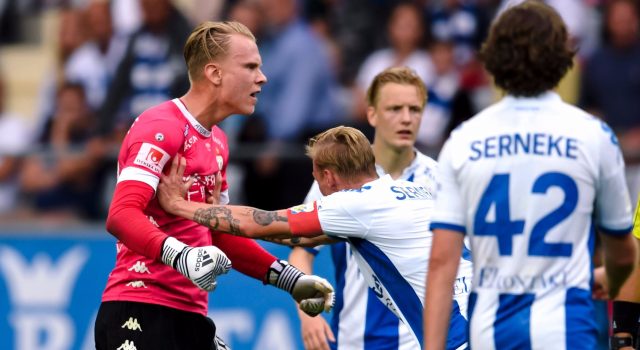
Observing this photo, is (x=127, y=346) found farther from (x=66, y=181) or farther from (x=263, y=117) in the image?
(x=263, y=117)

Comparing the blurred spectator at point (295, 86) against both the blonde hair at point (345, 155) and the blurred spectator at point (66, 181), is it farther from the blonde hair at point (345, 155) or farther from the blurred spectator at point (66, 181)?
the blonde hair at point (345, 155)

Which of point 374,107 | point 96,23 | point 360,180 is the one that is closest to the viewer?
point 360,180

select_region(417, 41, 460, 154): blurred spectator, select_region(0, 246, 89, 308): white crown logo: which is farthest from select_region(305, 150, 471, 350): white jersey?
select_region(0, 246, 89, 308): white crown logo

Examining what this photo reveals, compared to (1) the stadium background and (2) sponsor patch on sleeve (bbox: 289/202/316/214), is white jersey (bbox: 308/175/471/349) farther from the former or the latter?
(1) the stadium background

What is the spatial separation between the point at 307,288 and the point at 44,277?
490cm

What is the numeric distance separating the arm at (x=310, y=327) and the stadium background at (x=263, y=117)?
→ 2162 mm

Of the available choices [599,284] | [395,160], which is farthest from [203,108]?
[599,284]

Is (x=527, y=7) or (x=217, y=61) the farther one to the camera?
(x=217, y=61)

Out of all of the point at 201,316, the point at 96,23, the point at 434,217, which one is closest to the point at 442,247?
the point at 434,217

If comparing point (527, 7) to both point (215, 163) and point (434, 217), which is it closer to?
point (434, 217)

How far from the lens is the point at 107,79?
38.1 feet

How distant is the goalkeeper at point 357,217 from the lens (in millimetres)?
5176

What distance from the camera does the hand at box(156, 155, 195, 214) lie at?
5207mm

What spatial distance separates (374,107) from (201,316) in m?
2.13
